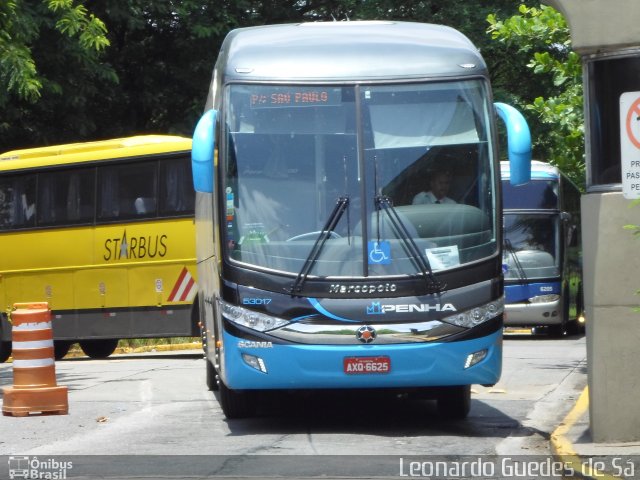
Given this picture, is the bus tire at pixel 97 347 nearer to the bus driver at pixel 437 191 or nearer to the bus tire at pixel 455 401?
the bus tire at pixel 455 401

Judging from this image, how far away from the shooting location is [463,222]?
11141 mm

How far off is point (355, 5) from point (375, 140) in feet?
63.1

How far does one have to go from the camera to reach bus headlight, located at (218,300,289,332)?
35.5ft

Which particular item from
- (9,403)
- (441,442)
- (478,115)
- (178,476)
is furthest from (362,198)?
(9,403)

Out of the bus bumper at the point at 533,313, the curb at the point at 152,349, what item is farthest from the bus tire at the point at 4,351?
the bus bumper at the point at 533,313

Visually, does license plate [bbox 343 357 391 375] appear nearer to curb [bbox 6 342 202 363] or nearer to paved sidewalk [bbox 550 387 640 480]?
paved sidewalk [bbox 550 387 640 480]

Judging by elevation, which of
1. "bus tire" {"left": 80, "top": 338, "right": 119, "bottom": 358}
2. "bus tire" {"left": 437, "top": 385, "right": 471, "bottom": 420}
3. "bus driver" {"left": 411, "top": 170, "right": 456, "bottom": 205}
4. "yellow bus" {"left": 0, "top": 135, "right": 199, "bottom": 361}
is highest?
"bus driver" {"left": 411, "top": 170, "right": 456, "bottom": 205}

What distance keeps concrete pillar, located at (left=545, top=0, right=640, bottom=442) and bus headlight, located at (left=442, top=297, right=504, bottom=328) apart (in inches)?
52.2

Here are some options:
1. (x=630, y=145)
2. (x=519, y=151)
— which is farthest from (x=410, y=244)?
(x=630, y=145)

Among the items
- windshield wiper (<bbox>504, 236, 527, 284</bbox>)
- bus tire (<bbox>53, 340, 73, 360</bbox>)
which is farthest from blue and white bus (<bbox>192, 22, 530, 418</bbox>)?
windshield wiper (<bbox>504, 236, 527, 284</bbox>)

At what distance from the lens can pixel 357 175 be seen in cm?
1107

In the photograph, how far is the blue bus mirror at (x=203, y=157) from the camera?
36.9 ft

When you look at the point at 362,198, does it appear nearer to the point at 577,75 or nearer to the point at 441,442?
the point at 441,442

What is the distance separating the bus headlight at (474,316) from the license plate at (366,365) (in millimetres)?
609
